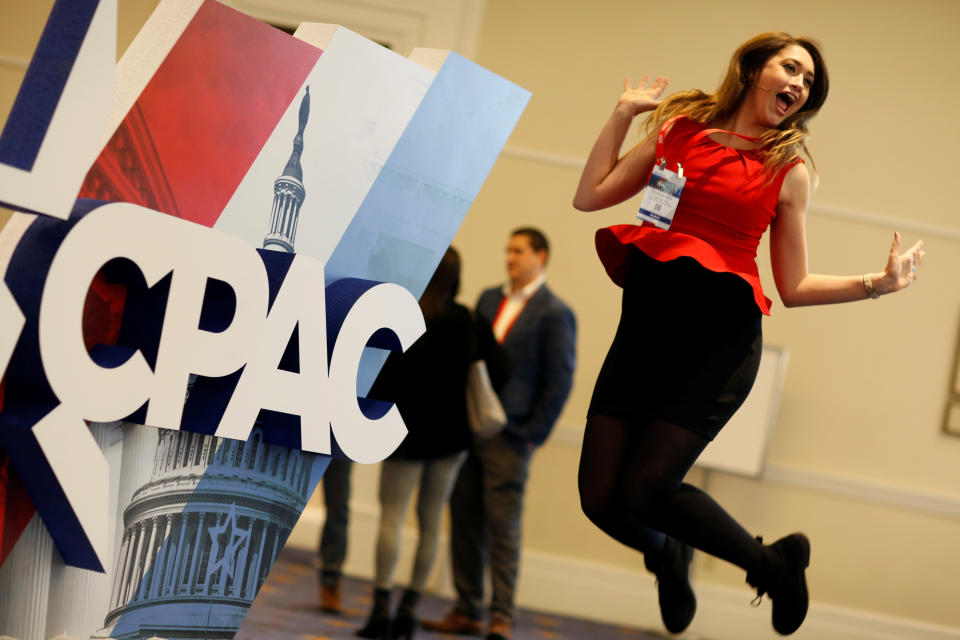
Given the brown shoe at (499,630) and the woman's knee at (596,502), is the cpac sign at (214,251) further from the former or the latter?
the brown shoe at (499,630)

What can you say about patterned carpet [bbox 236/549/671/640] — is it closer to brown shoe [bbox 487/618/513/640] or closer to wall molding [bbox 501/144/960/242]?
brown shoe [bbox 487/618/513/640]

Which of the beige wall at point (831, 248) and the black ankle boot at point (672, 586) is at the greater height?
the beige wall at point (831, 248)

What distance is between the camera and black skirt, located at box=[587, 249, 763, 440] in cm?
215

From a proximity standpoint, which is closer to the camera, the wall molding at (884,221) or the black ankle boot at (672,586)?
the black ankle boot at (672,586)

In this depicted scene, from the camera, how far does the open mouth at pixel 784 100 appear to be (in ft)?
7.18

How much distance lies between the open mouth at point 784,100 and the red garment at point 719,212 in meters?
0.12

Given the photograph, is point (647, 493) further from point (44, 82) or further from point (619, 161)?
point (44, 82)

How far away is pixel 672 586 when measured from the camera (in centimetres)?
229

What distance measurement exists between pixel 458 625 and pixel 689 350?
2555mm

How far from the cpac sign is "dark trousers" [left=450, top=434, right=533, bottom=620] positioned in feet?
6.39

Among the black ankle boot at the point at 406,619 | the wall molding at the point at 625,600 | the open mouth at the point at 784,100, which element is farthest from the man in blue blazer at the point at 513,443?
the open mouth at the point at 784,100

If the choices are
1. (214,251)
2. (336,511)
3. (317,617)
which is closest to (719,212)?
(214,251)

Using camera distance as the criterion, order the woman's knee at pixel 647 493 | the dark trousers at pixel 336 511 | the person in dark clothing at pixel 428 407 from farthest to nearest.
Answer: the dark trousers at pixel 336 511 < the person in dark clothing at pixel 428 407 < the woman's knee at pixel 647 493

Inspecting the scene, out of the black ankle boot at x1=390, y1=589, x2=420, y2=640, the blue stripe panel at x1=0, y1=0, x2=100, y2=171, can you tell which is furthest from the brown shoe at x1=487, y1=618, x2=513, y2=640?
the blue stripe panel at x1=0, y1=0, x2=100, y2=171
